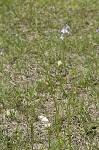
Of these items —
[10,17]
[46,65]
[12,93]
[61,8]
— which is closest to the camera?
[12,93]

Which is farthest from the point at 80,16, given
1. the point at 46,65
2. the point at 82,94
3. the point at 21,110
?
the point at 21,110

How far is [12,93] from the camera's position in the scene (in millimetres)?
4777

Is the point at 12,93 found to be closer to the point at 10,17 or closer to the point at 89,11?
the point at 10,17

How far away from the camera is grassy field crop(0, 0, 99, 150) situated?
3979mm

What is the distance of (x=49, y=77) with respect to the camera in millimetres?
5102

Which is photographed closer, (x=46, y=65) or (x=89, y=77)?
(x=89, y=77)

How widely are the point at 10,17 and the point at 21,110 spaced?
343cm

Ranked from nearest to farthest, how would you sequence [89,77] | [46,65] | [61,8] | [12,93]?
1. [12,93]
2. [89,77]
3. [46,65]
4. [61,8]

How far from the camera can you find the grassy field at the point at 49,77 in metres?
3.98

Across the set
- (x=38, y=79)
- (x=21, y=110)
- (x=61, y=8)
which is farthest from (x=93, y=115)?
(x=61, y=8)

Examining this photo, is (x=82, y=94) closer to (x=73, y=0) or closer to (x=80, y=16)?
(x=80, y=16)

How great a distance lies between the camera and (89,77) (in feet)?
16.8

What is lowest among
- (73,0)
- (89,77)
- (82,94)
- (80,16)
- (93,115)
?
(93,115)

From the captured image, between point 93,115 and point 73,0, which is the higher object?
point 73,0
